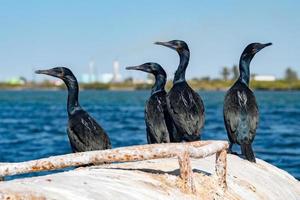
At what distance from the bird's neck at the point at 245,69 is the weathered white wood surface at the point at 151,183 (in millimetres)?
2541

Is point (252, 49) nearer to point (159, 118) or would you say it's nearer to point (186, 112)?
point (159, 118)

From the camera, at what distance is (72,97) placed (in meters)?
11.0

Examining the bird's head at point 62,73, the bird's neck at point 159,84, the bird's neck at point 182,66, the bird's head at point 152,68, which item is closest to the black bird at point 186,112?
the bird's neck at point 182,66

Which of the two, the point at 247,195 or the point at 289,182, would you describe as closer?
the point at 247,195

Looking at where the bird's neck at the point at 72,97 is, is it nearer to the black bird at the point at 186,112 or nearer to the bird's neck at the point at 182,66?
the bird's neck at the point at 182,66

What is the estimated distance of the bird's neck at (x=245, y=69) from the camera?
10619 millimetres

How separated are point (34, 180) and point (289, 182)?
3.44 m

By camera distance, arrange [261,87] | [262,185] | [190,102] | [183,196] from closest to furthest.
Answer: [183,196], [262,185], [190,102], [261,87]

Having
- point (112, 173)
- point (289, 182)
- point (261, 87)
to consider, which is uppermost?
point (112, 173)

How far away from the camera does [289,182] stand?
8.09 m

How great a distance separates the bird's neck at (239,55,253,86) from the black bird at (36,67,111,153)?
2097 mm

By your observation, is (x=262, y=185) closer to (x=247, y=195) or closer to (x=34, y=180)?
(x=247, y=195)

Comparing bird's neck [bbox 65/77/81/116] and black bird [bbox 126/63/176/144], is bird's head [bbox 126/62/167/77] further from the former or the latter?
bird's neck [bbox 65/77/81/116]

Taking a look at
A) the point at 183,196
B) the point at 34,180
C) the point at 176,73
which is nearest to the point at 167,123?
the point at 176,73
